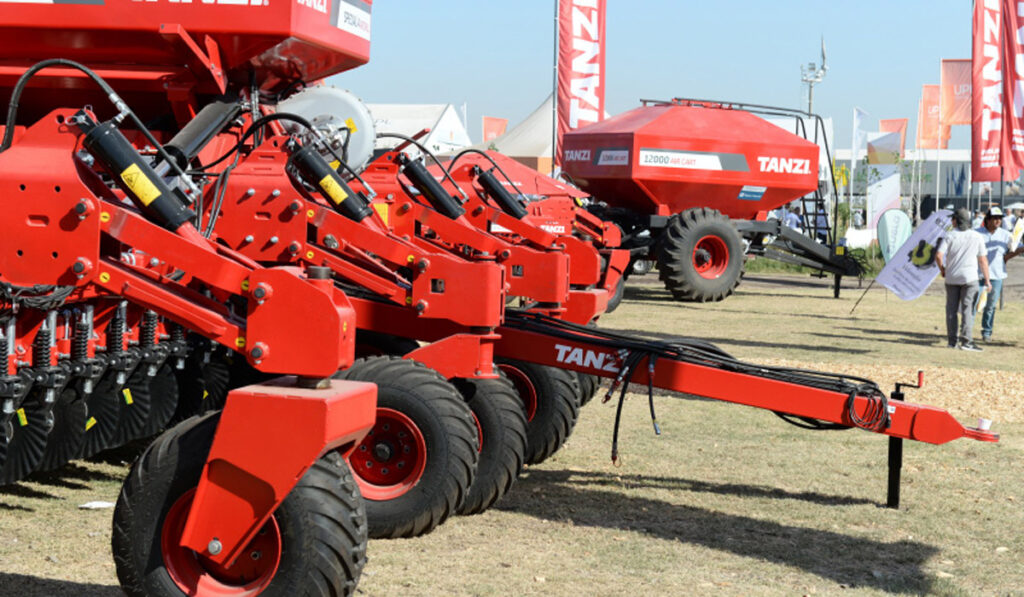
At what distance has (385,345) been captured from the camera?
631 cm

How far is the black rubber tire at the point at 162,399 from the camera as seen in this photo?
263 inches

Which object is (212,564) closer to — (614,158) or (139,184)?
(139,184)

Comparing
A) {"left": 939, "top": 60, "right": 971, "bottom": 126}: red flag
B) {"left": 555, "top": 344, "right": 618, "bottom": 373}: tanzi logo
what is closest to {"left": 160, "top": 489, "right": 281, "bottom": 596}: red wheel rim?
{"left": 555, "top": 344, "right": 618, "bottom": 373}: tanzi logo

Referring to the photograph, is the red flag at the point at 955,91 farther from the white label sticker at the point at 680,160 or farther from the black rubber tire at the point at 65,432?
the black rubber tire at the point at 65,432

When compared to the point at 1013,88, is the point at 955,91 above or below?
above

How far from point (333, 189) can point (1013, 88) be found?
13.6 m

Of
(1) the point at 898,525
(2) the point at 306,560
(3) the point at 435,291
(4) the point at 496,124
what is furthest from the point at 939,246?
(4) the point at 496,124

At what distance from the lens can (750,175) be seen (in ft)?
60.2

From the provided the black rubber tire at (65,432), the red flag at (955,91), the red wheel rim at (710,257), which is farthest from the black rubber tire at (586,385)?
the red flag at (955,91)

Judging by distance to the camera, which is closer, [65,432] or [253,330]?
[253,330]

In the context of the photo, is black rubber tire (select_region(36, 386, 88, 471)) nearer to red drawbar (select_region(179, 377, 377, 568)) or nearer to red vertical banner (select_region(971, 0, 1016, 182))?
red drawbar (select_region(179, 377, 377, 568))

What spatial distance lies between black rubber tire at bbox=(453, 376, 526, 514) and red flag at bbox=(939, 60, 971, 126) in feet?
103

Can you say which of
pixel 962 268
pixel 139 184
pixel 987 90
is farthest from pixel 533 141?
pixel 139 184

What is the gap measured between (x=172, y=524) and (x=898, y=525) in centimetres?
368
